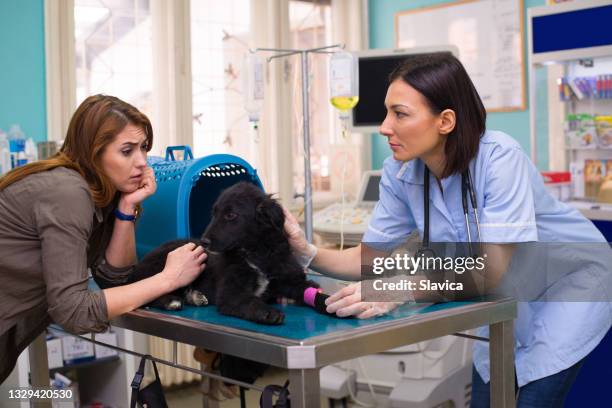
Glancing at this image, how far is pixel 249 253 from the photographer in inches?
56.4

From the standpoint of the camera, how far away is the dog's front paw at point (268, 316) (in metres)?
1.26

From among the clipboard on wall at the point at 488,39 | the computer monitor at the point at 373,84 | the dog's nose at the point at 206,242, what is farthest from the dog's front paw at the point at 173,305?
the clipboard on wall at the point at 488,39

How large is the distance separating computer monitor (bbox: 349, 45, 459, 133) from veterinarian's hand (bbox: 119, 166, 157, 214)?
6.44ft

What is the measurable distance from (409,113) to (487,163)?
20cm

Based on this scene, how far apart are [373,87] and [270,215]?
2215mm

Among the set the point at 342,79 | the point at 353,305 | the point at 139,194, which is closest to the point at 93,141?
the point at 139,194

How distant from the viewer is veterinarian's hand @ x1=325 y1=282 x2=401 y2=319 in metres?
1.29

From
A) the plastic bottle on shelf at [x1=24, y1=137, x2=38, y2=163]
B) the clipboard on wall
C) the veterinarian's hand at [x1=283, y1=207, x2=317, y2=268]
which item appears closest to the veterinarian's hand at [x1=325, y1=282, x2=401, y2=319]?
the veterinarian's hand at [x1=283, y1=207, x2=317, y2=268]

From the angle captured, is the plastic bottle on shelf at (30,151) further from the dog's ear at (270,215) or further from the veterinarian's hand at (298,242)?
the dog's ear at (270,215)

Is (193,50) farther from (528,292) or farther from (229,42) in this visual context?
(528,292)

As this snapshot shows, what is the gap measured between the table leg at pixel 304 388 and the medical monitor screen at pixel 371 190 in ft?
8.06

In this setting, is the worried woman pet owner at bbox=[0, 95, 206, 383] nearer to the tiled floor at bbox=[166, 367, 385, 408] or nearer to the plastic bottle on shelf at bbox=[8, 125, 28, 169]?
the plastic bottle on shelf at bbox=[8, 125, 28, 169]

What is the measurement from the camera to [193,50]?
3.69m

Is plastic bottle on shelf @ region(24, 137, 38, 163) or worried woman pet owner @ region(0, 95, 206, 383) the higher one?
plastic bottle on shelf @ region(24, 137, 38, 163)
